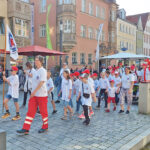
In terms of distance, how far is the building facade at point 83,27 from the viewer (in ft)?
82.4

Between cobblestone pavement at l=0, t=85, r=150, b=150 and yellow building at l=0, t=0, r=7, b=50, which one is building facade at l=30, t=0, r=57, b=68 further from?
cobblestone pavement at l=0, t=85, r=150, b=150

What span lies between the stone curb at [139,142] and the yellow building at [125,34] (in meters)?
32.8

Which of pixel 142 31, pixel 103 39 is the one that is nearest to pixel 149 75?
pixel 103 39

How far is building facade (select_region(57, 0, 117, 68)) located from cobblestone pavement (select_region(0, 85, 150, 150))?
1723 cm

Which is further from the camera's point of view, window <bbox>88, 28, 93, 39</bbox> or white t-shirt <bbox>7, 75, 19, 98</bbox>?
window <bbox>88, 28, 93, 39</bbox>

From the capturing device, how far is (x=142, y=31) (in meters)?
49.1

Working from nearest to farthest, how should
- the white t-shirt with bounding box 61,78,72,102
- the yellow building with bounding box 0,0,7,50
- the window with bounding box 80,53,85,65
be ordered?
the white t-shirt with bounding box 61,78,72,102 < the yellow building with bounding box 0,0,7,50 < the window with bounding box 80,53,85,65

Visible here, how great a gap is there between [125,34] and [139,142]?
3868 cm

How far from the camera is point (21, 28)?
21.5 m

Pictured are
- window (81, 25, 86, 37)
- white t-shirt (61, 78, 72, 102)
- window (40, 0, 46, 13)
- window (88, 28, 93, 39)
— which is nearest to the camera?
white t-shirt (61, 78, 72, 102)

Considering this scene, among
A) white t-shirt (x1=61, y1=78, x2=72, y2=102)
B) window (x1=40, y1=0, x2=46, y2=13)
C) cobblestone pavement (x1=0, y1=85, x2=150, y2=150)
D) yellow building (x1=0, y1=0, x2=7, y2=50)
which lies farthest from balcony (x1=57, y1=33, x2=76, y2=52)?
white t-shirt (x1=61, y1=78, x2=72, y2=102)

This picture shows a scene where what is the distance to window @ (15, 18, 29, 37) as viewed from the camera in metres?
21.0

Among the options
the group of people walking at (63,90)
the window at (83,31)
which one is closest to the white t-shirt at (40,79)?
the group of people walking at (63,90)

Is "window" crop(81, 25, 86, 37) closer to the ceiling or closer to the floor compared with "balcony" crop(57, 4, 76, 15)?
closer to the floor
